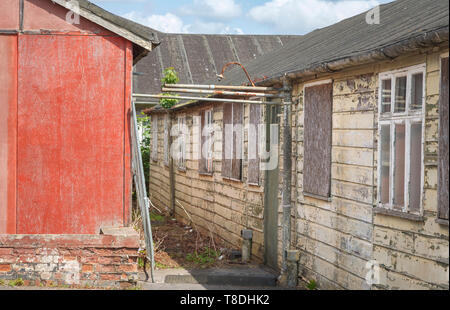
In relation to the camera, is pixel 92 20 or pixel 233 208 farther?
pixel 233 208

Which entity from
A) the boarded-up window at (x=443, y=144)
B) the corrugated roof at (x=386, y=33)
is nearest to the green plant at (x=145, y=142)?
the corrugated roof at (x=386, y=33)

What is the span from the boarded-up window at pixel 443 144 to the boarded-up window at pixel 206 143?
912 cm

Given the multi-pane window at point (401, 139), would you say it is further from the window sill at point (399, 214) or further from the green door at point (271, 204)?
the green door at point (271, 204)

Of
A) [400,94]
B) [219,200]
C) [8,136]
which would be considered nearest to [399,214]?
[400,94]

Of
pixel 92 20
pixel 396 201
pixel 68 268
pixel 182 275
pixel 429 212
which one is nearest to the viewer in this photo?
pixel 429 212

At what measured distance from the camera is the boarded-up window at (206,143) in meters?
14.7

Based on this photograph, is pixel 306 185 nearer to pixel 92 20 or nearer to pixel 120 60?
pixel 120 60

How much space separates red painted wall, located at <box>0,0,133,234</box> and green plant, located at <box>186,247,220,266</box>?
104 inches

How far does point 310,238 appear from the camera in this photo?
9.16 meters

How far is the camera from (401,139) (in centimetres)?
666
